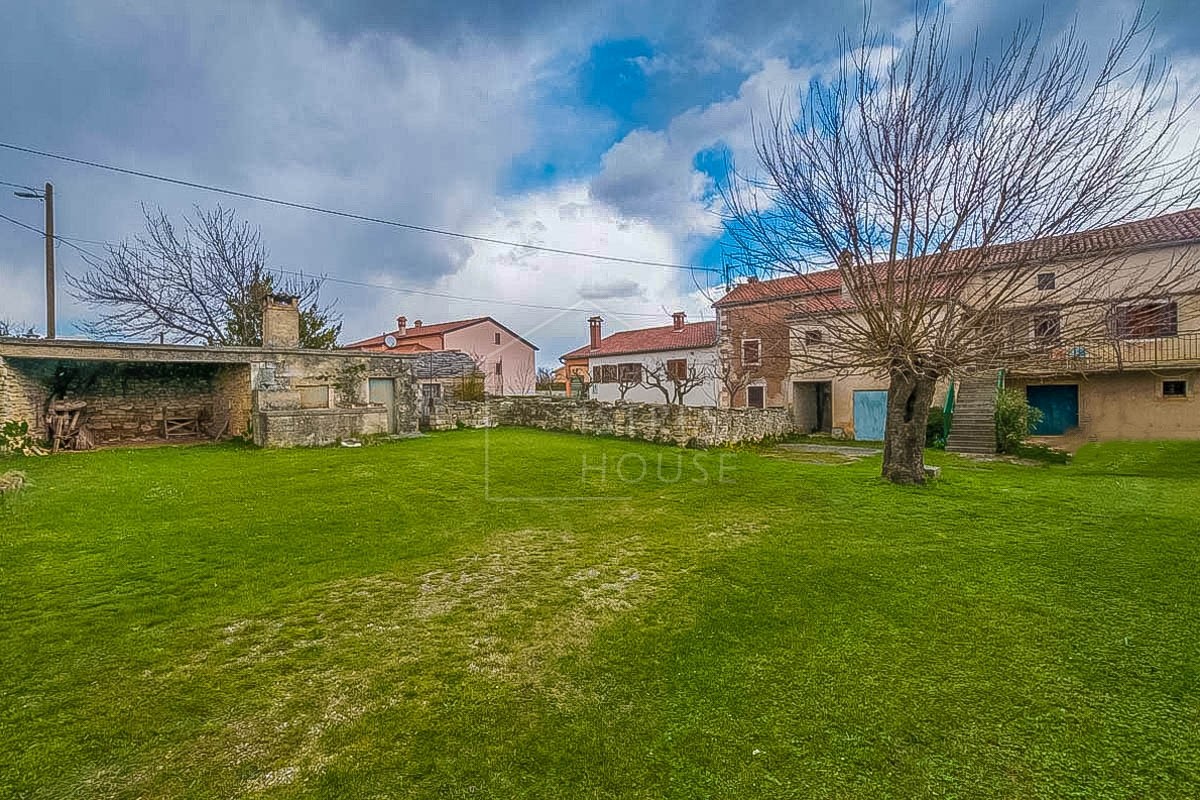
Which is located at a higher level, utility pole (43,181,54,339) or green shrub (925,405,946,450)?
utility pole (43,181,54,339)

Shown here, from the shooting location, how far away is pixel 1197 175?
6.35 m

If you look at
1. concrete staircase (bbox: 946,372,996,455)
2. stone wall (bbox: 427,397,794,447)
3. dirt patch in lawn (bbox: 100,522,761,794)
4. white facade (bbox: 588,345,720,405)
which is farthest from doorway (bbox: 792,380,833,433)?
dirt patch in lawn (bbox: 100,522,761,794)

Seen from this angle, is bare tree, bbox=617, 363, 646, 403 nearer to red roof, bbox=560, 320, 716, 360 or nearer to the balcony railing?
red roof, bbox=560, 320, 716, 360

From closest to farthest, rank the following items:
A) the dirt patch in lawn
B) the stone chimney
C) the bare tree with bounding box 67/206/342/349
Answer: the dirt patch in lawn < the stone chimney < the bare tree with bounding box 67/206/342/349

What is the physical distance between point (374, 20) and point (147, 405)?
12.8 m

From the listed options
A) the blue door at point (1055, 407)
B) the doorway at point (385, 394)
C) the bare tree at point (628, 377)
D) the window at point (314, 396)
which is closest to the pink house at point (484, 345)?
the bare tree at point (628, 377)

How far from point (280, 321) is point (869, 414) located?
19.2 meters

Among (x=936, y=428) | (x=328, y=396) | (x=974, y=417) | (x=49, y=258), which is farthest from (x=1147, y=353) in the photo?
(x=49, y=258)

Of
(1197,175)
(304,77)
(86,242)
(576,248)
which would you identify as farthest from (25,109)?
(1197,175)

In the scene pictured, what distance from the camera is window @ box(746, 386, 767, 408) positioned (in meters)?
22.0

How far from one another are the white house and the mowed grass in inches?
724

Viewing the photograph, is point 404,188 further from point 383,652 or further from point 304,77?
point 383,652

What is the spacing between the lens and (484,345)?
3550cm

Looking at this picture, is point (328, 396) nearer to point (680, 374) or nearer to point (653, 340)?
point (680, 374)
